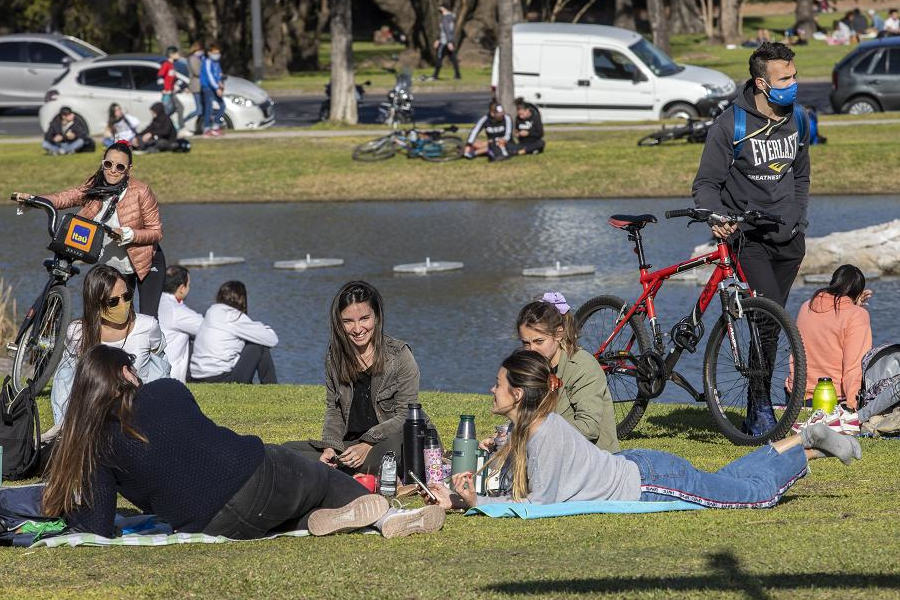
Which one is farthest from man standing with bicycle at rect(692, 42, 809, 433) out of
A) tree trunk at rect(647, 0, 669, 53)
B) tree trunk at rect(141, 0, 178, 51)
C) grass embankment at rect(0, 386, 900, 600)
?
tree trunk at rect(647, 0, 669, 53)

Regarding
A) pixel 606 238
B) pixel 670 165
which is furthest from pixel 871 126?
pixel 606 238

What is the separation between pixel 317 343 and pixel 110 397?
8.32 metres

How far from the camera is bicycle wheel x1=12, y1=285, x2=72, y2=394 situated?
33.4 feet

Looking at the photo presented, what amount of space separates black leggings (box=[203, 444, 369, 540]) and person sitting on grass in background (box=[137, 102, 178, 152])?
22408mm

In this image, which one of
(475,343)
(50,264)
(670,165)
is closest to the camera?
(50,264)

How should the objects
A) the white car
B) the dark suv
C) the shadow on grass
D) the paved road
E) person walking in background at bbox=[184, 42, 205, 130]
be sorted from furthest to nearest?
the paved road < the white car < the dark suv < person walking in background at bbox=[184, 42, 205, 130] < the shadow on grass

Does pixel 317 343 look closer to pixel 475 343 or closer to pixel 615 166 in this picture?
pixel 475 343

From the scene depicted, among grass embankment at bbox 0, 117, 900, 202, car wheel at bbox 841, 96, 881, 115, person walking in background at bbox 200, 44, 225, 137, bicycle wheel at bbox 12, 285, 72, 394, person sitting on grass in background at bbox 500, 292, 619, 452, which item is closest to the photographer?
person sitting on grass in background at bbox 500, 292, 619, 452

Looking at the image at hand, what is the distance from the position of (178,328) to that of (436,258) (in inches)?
282

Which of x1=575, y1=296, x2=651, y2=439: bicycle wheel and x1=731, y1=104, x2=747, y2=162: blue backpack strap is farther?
x1=575, y1=296, x2=651, y2=439: bicycle wheel

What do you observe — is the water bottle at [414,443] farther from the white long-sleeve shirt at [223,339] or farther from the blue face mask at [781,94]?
the white long-sleeve shirt at [223,339]

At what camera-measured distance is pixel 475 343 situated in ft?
45.6

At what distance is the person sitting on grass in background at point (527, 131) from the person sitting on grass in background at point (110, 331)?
17978mm

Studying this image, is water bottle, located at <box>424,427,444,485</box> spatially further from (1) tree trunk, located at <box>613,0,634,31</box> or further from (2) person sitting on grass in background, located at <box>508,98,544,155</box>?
(1) tree trunk, located at <box>613,0,634,31</box>
